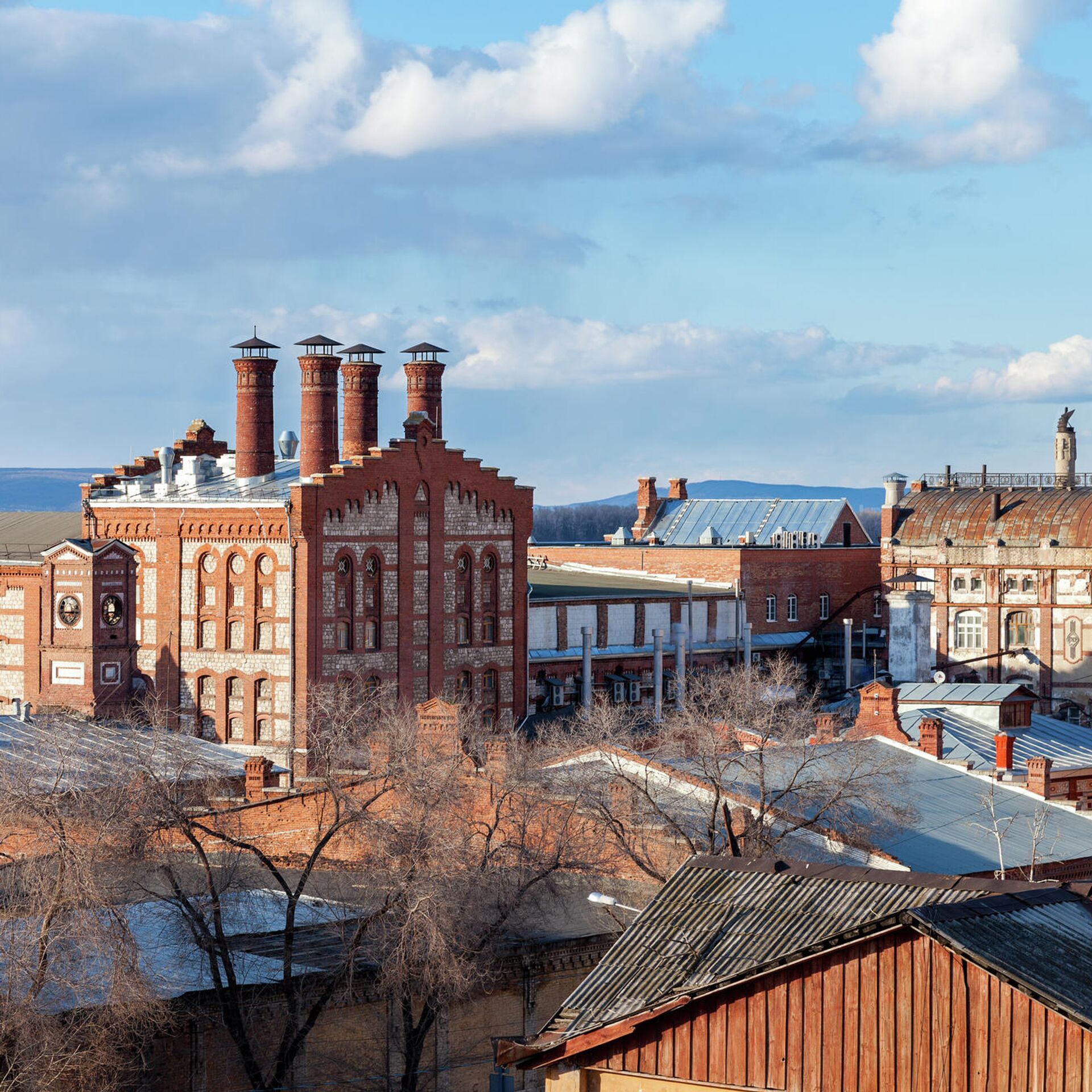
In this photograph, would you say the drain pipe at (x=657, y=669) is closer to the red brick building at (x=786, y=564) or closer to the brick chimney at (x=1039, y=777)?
the red brick building at (x=786, y=564)

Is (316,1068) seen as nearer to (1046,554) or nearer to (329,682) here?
(329,682)

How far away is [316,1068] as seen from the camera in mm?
36375

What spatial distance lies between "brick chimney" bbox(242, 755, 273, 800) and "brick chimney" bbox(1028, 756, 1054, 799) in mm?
21864

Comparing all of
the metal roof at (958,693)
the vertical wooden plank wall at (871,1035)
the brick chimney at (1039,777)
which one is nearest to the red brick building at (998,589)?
the metal roof at (958,693)

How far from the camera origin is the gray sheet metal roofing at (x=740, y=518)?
99.8 meters

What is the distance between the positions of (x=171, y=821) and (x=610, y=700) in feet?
A: 129

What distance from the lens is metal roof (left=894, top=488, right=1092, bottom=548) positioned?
85.9 meters

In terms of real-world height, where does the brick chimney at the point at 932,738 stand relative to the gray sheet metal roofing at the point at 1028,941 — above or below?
below

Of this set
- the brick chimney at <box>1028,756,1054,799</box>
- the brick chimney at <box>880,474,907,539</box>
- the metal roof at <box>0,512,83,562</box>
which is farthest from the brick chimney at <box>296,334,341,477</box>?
the brick chimney at <box>880,474,907,539</box>

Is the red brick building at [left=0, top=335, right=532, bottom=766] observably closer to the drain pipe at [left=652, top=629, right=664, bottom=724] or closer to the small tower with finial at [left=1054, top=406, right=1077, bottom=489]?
the drain pipe at [left=652, top=629, right=664, bottom=724]

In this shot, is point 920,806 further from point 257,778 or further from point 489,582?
point 489,582

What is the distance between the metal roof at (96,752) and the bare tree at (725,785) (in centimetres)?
963

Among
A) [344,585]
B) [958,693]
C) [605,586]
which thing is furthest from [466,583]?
[958,693]

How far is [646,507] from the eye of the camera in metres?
109
